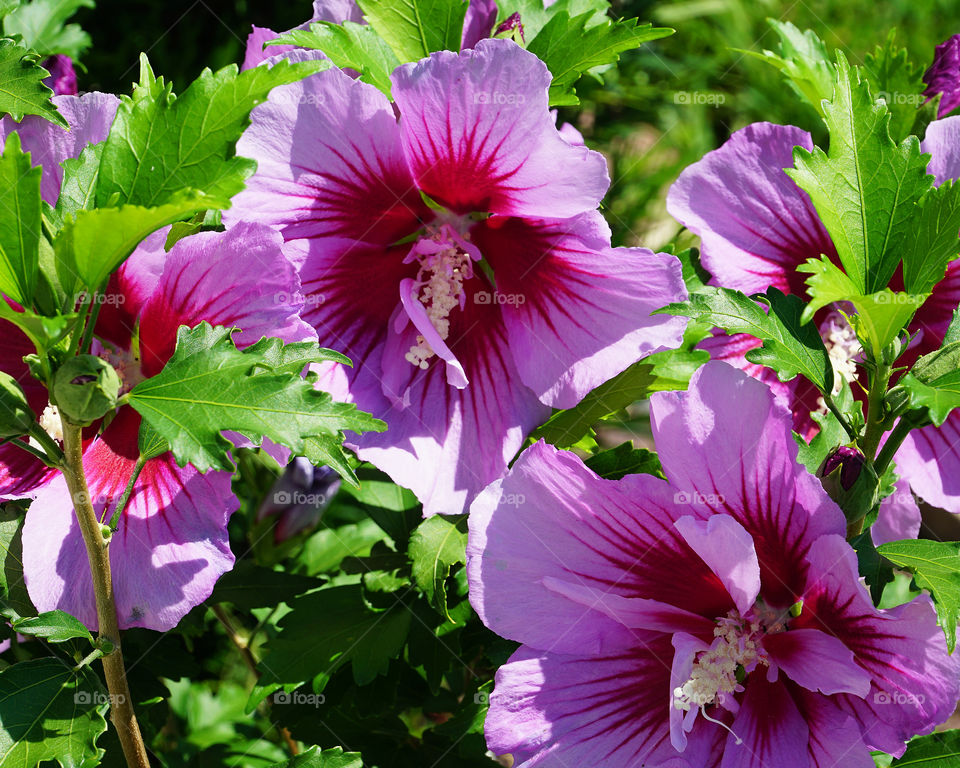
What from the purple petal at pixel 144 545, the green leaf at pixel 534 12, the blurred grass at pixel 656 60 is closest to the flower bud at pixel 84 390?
the purple petal at pixel 144 545

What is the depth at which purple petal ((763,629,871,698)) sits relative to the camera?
3.92 feet

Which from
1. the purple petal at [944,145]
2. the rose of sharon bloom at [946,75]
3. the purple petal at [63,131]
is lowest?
the purple petal at [944,145]

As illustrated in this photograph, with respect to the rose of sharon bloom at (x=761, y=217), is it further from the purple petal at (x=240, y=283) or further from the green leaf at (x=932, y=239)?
the purple petal at (x=240, y=283)

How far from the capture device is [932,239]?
1269 mm

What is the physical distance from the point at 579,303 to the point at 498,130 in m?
0.28

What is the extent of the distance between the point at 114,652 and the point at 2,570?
246 millimetres

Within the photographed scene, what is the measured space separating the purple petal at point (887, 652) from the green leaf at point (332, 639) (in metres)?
0.70

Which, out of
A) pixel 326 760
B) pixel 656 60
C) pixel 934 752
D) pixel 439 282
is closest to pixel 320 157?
pixel 439 282

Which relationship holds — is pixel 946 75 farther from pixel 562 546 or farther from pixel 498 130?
pixel 562 546

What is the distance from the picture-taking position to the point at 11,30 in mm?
1767

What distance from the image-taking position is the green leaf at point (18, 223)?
41.5 inches

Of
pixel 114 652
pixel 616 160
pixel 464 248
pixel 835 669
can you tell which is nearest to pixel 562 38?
pixel 464 248

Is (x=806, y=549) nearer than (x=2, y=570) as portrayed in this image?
Yes

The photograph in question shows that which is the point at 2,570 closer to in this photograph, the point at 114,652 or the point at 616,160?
the point at 114,652
